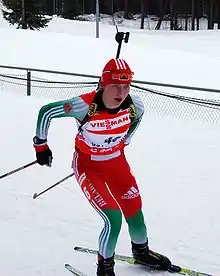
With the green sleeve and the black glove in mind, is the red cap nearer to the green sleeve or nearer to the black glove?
the green sleeve

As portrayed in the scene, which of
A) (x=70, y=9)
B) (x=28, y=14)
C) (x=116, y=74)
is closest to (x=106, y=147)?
Answer: (x=116, y=74)

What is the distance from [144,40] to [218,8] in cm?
2170

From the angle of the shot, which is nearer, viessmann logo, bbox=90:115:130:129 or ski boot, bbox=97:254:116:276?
viessmann logo, bbox=90:115:130:129

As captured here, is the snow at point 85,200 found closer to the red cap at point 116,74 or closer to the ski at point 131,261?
the ski at point 131,261

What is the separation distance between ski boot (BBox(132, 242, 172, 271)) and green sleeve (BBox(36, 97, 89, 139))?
126 cm

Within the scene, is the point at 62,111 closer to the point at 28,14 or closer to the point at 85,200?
the point at 85,200

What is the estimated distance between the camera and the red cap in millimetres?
3809

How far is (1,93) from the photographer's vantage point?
554 inches

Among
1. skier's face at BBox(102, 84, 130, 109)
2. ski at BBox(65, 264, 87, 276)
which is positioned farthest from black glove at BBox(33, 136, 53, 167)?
ski at BBox(65, 264, 87, 276)

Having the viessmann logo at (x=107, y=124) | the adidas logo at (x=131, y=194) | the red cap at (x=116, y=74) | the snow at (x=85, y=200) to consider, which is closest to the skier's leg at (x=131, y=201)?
the adidas logo at (x=131, y=194)

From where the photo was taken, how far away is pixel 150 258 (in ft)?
14.6

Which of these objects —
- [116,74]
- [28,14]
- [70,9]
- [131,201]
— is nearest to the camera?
[116,74]

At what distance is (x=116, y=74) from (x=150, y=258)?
165 centimetres

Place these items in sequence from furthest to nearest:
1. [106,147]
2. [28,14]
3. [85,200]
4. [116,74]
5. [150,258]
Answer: [28,14], [85,200], [150,258], [106,147], [116,74]
